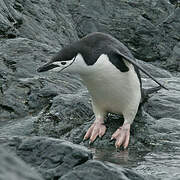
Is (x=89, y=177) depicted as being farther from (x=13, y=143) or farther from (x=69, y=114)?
(x=69, y=114)

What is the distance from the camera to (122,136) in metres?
5.60

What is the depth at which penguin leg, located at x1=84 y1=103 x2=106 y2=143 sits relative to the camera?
18.8 feet

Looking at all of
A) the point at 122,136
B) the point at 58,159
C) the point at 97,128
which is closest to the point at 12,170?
the point at 58,159

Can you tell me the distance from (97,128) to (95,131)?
6cm

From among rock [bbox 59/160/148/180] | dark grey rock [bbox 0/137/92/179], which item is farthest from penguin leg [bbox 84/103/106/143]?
rock [bbox 59/160/148/180]

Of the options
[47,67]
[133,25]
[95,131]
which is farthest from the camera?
[133,25]

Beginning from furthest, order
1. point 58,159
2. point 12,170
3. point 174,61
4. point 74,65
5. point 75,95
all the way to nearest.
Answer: point 174,61 < point 75,95 < point 74,65 < point 58,159 < point 12,170

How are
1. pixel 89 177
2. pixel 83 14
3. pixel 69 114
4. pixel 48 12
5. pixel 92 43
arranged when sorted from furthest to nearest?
pixel 83 14
pixel 48 12
pixel 69 114
pixel 92 43
pixel 89 177

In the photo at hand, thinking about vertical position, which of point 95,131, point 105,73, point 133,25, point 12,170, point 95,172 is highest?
point 12,170

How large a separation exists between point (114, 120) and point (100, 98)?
2.04ft

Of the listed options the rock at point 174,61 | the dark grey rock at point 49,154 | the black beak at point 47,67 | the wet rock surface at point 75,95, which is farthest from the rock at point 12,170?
the rock at point 174,61

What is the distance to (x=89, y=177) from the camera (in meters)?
3.20

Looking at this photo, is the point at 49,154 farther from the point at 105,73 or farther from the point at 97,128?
the point at 97,128

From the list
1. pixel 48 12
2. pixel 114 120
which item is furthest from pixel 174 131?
pixel 48 12
